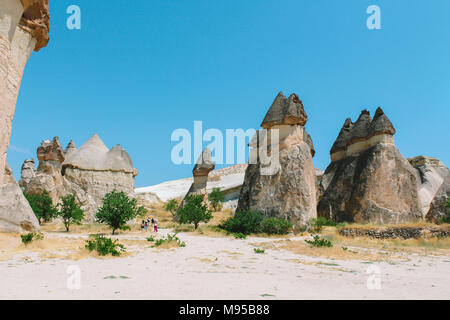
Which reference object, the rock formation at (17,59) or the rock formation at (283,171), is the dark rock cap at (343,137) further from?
the rock formation at (17,59)

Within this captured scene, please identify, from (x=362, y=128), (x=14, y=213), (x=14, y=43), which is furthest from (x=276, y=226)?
(x=14, y=43)

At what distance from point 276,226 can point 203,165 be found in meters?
12.7

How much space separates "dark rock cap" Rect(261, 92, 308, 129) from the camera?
639 inches

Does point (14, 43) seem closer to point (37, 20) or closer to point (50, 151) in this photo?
point (37, 20)

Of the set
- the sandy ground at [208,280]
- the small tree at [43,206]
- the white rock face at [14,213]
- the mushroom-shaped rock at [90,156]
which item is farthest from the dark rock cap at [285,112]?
the mushroom-shaped rock at [90,156]

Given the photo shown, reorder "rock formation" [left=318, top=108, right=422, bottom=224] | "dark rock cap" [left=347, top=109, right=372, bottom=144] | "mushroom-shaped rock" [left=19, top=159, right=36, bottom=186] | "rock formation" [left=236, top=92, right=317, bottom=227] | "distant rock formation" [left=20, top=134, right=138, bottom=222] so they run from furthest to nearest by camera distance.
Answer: "mushroom-shaped rock" [left=19, top=159, right=36, bottom=186]
"dark rock cap" [left=347, top=109, right=372, bottom=144]
"distant rock formation" [left=20, top=134, right=138, bottom=222]
"rock formation" [left=318, top=108, right=422, bottom=224]
"rock formation" [left=236, top=92, right=317, bottom=227]

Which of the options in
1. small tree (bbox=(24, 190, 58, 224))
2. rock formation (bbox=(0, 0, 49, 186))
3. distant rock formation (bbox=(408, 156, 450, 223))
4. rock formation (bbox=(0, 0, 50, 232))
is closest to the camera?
rock formation (bbox=(0, 0, 49, 186))

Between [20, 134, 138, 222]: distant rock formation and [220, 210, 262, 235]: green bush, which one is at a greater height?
[20, 134, 138, 222]: distant rock formation

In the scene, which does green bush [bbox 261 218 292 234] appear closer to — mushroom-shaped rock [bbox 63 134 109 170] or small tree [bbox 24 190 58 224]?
small tree [bbox 24 190 58 224]

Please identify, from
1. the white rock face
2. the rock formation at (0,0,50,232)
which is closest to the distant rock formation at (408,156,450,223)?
the white rock face

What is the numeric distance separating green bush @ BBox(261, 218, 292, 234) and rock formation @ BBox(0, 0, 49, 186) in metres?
10.6

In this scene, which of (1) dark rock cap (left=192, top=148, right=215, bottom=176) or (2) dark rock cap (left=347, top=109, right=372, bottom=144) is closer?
(2) dark rock cap (left=347, top=109, right=372, bottom=144)

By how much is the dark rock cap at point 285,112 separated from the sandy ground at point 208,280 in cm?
1113

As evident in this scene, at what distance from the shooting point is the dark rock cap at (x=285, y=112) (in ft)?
53.3
